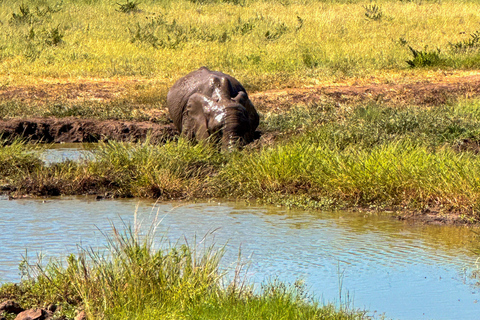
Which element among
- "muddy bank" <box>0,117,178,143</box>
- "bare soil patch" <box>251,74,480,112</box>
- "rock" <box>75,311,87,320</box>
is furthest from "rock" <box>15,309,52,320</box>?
"bare soil patch" <box>251,74,480,112</box>

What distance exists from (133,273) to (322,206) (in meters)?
3.82

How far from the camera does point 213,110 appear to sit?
37.6 ft

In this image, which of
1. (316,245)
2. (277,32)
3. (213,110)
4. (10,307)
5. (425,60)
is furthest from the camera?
(277,32)

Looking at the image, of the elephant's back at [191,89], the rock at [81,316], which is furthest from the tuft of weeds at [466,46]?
the rock at [81,316]

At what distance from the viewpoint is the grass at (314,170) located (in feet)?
26.5

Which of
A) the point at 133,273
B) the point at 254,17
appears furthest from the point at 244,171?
the point at 254,17

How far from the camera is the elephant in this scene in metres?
11.1

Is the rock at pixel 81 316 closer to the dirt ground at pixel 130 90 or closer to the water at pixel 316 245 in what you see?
the water at pixel 316 245

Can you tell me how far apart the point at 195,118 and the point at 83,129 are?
96.7 inches

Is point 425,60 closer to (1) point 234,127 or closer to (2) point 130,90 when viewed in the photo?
(2) point 130,90

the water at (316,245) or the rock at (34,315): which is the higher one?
the rock at (34,315)

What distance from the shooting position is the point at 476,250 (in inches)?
255

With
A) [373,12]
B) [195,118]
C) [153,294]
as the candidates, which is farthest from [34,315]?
[373,12]

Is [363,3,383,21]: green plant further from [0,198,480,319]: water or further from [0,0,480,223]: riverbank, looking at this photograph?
[0,198,480,319]: water
